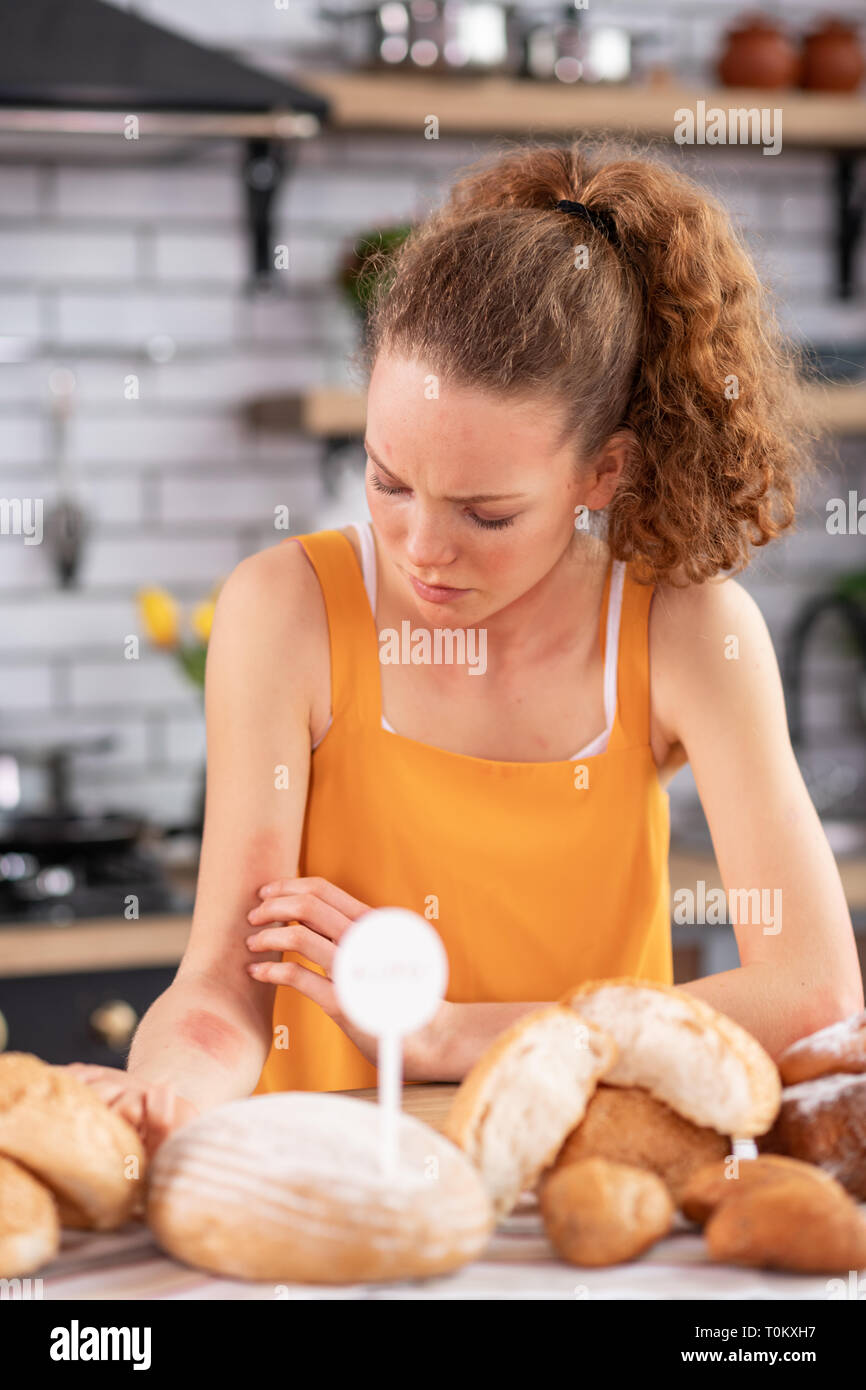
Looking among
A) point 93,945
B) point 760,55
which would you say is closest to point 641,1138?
point 93,945

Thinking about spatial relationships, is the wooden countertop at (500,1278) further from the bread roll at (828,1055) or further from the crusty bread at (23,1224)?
the bread roll at (828,1055)

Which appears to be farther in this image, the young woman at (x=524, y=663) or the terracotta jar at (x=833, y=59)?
the terracotta jar at (x=833, y=59)

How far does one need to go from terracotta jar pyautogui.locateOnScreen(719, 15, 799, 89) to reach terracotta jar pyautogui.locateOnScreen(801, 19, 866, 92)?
0.05 meters

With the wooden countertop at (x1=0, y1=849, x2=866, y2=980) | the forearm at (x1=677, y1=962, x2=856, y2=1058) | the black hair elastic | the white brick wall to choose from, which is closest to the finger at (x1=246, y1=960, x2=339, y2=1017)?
the forearm at (x1=677, y1=962, x2=856, y2=1058)

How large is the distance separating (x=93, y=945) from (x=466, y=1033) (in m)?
1.22

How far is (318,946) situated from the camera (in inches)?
38.9

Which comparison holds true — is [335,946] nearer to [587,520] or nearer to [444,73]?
[587,520]

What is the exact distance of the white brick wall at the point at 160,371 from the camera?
8.44 ft

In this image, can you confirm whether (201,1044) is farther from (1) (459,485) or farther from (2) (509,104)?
(2) (509,104)

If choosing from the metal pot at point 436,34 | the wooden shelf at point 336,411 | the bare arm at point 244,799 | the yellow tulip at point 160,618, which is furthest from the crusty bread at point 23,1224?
the metal pot at point 436,34

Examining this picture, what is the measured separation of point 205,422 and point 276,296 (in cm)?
26

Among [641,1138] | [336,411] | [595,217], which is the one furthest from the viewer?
[336,411]

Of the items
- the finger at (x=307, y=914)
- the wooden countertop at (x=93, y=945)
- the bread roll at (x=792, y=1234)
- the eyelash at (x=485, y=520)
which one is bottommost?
the wooden countertop at (x=93, y=945)

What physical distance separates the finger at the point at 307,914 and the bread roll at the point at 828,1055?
333mm
